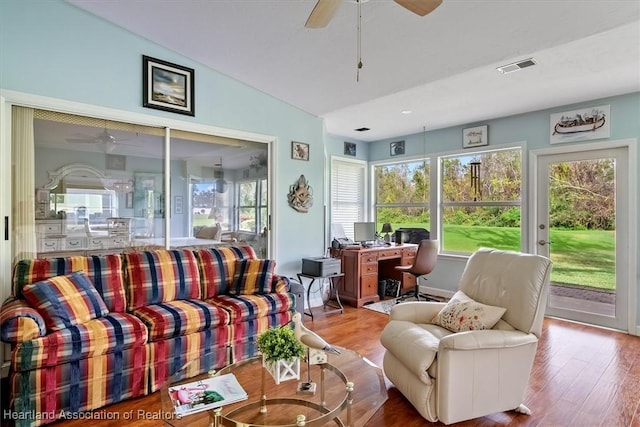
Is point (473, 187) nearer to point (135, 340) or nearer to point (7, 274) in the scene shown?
point (135, 340)

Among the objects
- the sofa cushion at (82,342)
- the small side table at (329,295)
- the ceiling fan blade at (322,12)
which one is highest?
the ceiling fan blade at (322,12)

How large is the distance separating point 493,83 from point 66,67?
3.80m

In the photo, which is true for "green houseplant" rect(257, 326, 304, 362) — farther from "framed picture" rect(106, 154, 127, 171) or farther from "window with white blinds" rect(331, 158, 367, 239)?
"window with white blinds" rect(331, 158, 367, 239)

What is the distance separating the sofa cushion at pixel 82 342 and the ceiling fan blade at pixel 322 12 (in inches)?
90.4

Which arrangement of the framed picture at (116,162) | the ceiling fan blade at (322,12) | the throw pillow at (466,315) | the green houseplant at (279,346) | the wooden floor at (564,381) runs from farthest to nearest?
the framed picture at (116,162)
the throw pillow at (466,315)
the wooden floor at (564,381)
the ceiling fan blade at (322,12)
the green houseplant at (279,346)

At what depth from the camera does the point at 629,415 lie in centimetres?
222

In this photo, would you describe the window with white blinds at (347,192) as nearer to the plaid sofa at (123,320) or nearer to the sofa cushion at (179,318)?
the plaid sofa at (123,320)

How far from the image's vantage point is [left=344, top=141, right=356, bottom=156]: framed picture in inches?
235

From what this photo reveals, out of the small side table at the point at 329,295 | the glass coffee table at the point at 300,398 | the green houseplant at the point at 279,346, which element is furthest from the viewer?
the small side table at the point at 329,295

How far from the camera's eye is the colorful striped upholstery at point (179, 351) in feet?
8.20

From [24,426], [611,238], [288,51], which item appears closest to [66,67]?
[288,51]

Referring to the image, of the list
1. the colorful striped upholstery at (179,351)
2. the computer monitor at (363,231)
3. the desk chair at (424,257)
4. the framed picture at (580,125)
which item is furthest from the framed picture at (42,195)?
the framed picture at (580,125)

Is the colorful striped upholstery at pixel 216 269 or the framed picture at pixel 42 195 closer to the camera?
the framed picture at pixel 42 195

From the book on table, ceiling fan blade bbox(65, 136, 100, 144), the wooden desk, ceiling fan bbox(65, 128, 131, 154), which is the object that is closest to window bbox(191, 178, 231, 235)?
ceiling fan bbox(65, 128, 131, 154)
